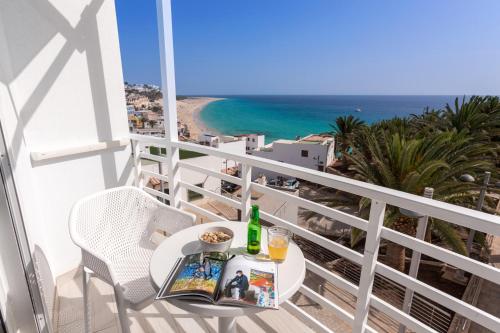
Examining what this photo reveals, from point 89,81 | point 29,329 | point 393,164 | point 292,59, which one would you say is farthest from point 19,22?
point 292,59

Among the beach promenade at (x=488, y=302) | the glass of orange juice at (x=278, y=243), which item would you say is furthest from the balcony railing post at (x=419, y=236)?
the beach promenade at (x=488, y=302)

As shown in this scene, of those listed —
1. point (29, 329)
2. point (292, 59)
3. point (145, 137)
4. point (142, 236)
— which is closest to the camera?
point (29, 329)

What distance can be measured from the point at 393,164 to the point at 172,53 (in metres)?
4.32

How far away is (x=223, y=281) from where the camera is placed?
0.79 metres

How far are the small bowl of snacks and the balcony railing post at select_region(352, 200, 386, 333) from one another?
62 cm

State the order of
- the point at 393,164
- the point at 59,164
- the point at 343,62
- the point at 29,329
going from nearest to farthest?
the point at 29,329 → the point at 59,164 → the point at 393,164 → the point at 343,62

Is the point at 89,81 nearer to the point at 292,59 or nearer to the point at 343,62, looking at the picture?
the point at 343,62

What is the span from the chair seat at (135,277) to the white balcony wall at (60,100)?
594 millimetres

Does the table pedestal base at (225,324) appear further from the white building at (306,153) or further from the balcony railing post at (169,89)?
the white building at (306,153)

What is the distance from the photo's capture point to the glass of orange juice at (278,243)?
947mm

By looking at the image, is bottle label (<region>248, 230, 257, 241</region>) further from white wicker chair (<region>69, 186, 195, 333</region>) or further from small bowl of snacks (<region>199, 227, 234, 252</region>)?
white wicker chair (<region>69, 186, 195, 333</region>)

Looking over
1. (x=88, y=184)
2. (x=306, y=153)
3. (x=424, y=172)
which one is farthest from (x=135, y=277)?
(x=306, y=153)

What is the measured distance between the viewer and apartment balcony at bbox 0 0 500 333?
1.06 metres

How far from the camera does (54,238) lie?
1935 mm
